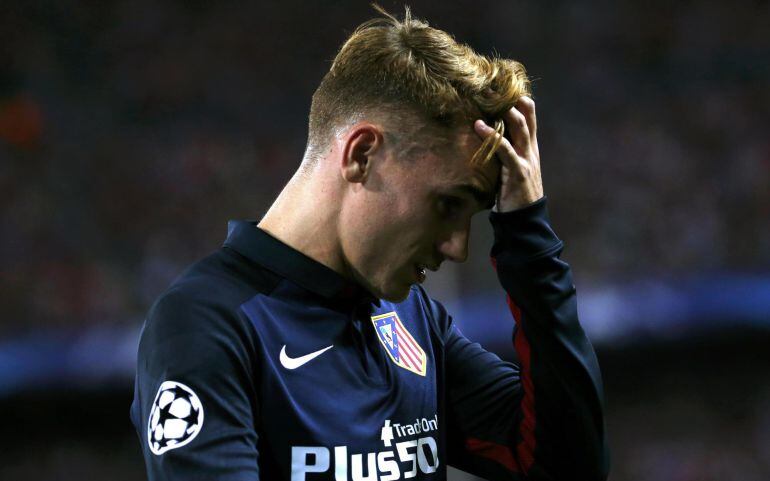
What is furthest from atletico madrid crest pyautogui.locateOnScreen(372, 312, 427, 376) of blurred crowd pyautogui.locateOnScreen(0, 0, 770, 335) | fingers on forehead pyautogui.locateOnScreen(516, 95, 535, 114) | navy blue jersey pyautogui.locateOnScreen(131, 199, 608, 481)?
blurred crowd pyautogui.locateOnScreen(0, 0, 770, 335)

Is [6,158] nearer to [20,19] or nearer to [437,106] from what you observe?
[20,19]

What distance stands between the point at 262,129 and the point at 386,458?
208 inches

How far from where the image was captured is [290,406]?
162 centimetres

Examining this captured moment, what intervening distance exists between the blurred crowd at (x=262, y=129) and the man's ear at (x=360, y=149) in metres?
4.49

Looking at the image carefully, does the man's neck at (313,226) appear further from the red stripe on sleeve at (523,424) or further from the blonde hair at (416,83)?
the red stripe on sleeve at (523,424)

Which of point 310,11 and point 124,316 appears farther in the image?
point 310,11

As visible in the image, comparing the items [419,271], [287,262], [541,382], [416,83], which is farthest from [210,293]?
[541,382]

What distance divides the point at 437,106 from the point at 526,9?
627 centimetres

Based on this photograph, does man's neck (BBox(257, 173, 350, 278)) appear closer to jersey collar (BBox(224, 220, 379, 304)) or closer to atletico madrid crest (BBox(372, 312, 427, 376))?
jersey collar (BBox(224, 220, 379, 304))

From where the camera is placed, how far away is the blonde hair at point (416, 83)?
172cm

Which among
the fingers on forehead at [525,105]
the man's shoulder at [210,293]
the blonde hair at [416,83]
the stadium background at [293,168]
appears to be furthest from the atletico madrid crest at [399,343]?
the stadium background at [293,168]

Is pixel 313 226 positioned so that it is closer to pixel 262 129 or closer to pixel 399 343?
pixel 399 343

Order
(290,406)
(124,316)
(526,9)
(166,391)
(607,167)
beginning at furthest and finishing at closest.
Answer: (526,9)
(607,167)
(124,316)
(290,406)
(166,391)

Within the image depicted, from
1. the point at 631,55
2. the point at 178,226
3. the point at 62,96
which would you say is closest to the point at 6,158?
the point at 62,96
